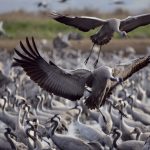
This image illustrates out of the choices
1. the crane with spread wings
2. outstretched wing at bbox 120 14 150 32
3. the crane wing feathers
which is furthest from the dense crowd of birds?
outstretched wing at bbox 120 14 150 32

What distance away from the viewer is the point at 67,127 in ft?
46.6

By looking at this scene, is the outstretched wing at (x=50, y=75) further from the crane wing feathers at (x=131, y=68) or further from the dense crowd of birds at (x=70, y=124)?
the crane wing feathers at (x=131, y=68)

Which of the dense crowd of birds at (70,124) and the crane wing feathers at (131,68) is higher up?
the crane wing feathers at (131,68)

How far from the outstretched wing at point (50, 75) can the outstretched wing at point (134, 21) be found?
1.26 metres

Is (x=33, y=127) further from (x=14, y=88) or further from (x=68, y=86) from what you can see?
→ (x=14, y=88)

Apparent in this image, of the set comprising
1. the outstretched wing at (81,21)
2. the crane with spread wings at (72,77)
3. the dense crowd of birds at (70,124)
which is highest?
the outstretched wing at (81,21)

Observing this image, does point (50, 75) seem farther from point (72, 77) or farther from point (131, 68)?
point (131, 68)

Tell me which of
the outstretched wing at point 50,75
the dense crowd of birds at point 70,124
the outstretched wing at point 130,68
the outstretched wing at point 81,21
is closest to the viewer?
the outstretched wing at point 50,75

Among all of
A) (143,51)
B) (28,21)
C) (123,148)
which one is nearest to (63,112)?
(123,148)

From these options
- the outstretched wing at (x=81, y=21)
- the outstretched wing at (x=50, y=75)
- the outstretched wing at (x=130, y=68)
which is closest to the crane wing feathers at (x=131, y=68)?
the outstretched wing at (x=130, y=68)

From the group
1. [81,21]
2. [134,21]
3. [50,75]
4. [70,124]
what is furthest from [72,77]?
[70,124]

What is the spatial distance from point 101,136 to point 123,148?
794 mm

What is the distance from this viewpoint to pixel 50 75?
1045 centimetres

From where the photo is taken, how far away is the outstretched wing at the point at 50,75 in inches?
403
